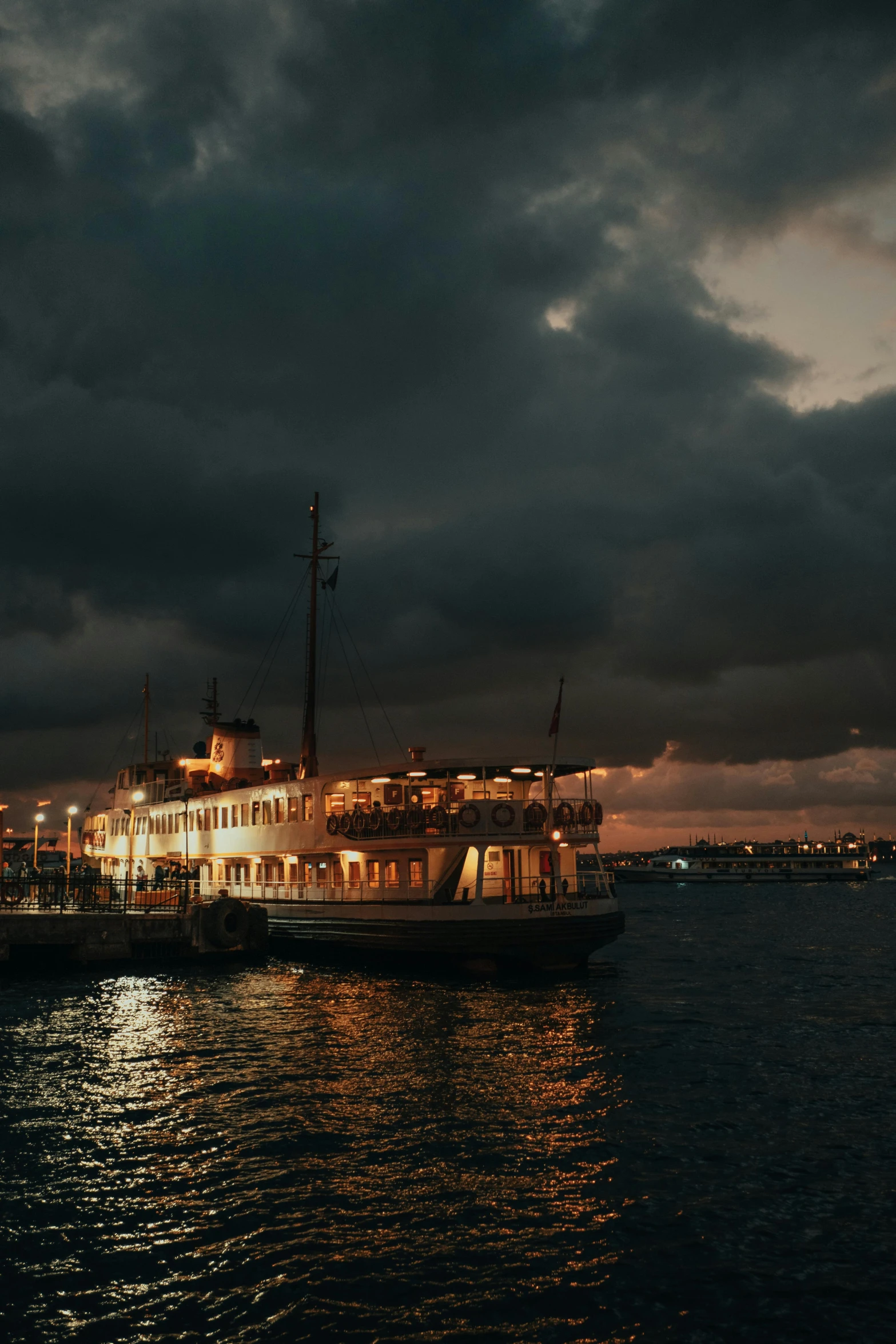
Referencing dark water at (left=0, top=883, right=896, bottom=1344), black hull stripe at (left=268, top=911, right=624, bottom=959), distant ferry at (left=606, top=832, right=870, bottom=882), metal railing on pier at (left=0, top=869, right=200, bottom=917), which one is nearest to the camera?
dark water at (left=0, top=883, right=896, bottom=1344)

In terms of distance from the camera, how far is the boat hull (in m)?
34.2

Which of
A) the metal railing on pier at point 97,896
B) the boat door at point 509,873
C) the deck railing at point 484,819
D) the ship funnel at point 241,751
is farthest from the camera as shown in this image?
the ship funnel at point 241,751

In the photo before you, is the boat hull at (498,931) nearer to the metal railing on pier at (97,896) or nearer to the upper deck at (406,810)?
the upper deck at (406,810)

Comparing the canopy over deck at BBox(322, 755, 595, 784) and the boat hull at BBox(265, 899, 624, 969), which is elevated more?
the canopy over deck at BBox(322, 755, 595, 784)

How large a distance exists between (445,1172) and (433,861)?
71.8ft

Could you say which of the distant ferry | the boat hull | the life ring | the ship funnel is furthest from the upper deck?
the distant ferry

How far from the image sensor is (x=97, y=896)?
50219 mm

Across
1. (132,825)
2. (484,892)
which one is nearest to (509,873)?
(484,892)

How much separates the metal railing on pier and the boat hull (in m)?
12.9

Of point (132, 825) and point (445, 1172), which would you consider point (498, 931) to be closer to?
point (445, 1172)

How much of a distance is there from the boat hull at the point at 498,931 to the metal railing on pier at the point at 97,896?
1289 centimetres

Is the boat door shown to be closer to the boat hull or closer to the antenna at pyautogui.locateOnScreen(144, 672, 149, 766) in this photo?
the boat hull

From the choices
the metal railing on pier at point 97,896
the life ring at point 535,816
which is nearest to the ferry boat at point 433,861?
the life ring at point 535,816

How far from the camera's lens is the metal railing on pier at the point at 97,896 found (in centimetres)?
4525
